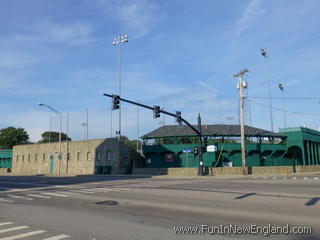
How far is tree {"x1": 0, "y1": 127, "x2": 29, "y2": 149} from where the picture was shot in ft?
340

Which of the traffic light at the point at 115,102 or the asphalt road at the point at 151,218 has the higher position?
the traffic light at the point at 115,102

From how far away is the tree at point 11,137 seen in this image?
103562 millimetres

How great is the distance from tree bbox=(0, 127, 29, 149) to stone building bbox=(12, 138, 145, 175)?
1657 inches

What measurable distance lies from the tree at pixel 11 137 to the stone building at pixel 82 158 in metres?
42.1

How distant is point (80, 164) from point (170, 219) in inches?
1813

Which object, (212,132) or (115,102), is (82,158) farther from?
(115,102)

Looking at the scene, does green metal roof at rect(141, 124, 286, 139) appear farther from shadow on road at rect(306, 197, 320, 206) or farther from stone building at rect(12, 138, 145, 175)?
shadow on road at rect(306, 197, 320, 206)

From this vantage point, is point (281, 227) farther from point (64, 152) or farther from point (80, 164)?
point (64, 152)

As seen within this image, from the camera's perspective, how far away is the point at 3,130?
350 feet

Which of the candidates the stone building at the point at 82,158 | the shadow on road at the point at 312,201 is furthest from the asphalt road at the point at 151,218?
the stone building at the point at 82,158

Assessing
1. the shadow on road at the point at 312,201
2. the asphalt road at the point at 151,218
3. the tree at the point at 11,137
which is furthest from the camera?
the tree at the point at 11,137

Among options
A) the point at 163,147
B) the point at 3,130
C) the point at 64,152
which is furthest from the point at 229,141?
the point at 3,130

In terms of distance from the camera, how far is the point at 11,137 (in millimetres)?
104125

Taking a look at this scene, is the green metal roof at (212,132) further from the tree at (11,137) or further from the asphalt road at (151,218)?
the tree at (11,137)
